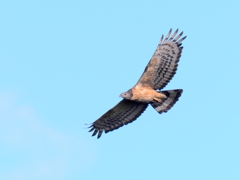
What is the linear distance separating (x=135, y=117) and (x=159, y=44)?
2752 millimetres

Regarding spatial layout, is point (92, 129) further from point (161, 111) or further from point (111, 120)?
point (161, 111)

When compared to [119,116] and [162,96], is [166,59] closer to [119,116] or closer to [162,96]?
[162,96]

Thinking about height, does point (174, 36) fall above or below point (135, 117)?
above

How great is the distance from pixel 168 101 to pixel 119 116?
187cm

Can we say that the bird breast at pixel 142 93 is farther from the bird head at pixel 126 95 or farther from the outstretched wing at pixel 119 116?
the outstretched wing at pixel 119 116

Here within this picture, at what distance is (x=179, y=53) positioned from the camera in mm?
22188

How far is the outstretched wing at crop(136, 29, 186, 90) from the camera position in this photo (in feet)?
72.1

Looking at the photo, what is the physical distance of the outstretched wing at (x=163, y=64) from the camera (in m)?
22.0

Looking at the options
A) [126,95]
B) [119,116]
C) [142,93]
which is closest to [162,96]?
[142,93]

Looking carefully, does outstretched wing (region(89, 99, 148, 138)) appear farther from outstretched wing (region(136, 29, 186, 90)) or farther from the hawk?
outstretched wing (region(136, 29, 186, 90))

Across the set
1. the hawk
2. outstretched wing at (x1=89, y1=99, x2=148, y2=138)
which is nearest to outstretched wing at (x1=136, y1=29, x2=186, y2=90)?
the hawk

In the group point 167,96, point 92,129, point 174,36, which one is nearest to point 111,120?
point 92,129

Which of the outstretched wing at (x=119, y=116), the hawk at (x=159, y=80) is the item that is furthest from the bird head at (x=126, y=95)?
the outstretched wing at (x=119, y=116)

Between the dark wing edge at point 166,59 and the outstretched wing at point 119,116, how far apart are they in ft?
4.21
